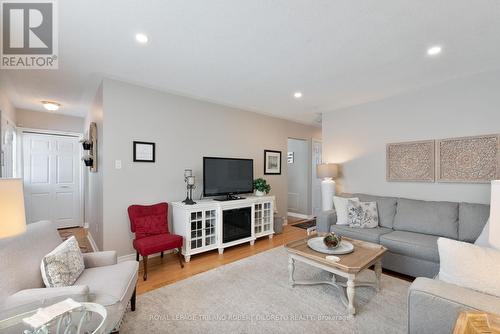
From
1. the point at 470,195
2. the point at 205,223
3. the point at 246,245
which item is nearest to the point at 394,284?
the point at 470,195

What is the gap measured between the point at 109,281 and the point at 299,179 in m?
4.98

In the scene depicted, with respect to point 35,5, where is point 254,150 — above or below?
below

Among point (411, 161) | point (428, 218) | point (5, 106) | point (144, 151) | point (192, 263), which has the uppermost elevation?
point (5, 106)

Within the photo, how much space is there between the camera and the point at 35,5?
170 centimetres

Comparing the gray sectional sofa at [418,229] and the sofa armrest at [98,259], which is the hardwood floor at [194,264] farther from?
the sofa armrest at [98,259]

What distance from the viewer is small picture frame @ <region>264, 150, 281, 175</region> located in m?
4.80

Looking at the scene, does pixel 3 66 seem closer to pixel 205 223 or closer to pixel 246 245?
pixel 205 223

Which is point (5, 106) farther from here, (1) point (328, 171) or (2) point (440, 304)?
(2) point (440, 304)

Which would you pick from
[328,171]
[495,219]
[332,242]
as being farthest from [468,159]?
[495,219]

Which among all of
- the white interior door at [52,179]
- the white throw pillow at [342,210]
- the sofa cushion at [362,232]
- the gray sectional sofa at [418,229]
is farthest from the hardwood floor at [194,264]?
the white interior door at [52,179]

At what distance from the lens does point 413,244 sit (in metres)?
2.57

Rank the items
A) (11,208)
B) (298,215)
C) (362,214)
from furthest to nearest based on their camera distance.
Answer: (298,215) < (362,214) < (11,208)

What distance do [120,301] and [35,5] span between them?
7.31ft

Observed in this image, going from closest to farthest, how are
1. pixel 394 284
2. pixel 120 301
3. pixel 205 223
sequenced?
pixel 120 301
pixel 394 284
pixel 205 223
